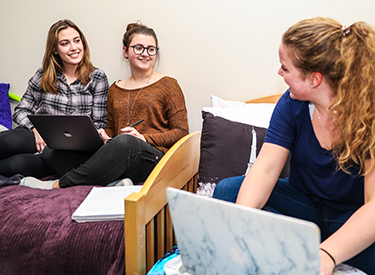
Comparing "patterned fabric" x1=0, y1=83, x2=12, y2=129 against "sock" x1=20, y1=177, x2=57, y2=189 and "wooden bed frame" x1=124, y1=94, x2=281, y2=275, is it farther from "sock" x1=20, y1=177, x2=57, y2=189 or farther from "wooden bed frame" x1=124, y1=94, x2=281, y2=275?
"wooden bed frame" x1=124, y1=94, x2=281, y2=275

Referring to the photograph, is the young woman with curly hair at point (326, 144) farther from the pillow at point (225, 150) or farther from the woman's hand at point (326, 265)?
the pillow at point (225, 150)

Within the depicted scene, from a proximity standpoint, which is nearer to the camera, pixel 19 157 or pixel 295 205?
pixel 295 205

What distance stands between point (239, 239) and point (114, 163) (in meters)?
0.88

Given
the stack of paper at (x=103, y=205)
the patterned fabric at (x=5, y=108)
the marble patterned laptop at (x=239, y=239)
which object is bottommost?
the stack of paper at (x=103, y=205)

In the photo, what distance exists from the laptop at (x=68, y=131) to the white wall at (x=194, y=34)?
0.59 m

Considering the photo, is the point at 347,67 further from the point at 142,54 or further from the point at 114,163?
the point at 142,54

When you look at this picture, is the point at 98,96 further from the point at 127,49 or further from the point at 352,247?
the point at 352,247

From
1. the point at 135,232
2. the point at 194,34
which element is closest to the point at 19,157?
the point at 135,232

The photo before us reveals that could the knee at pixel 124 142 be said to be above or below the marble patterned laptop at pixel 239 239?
below

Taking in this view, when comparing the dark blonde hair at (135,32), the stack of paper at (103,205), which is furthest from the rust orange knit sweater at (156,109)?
the stack of paper at (103,205)

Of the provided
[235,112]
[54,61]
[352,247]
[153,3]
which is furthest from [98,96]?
[352,247]

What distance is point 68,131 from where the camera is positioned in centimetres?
143

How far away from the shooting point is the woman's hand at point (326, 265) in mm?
651

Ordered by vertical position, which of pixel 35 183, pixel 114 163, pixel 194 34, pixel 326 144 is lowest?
pixel 35 183
